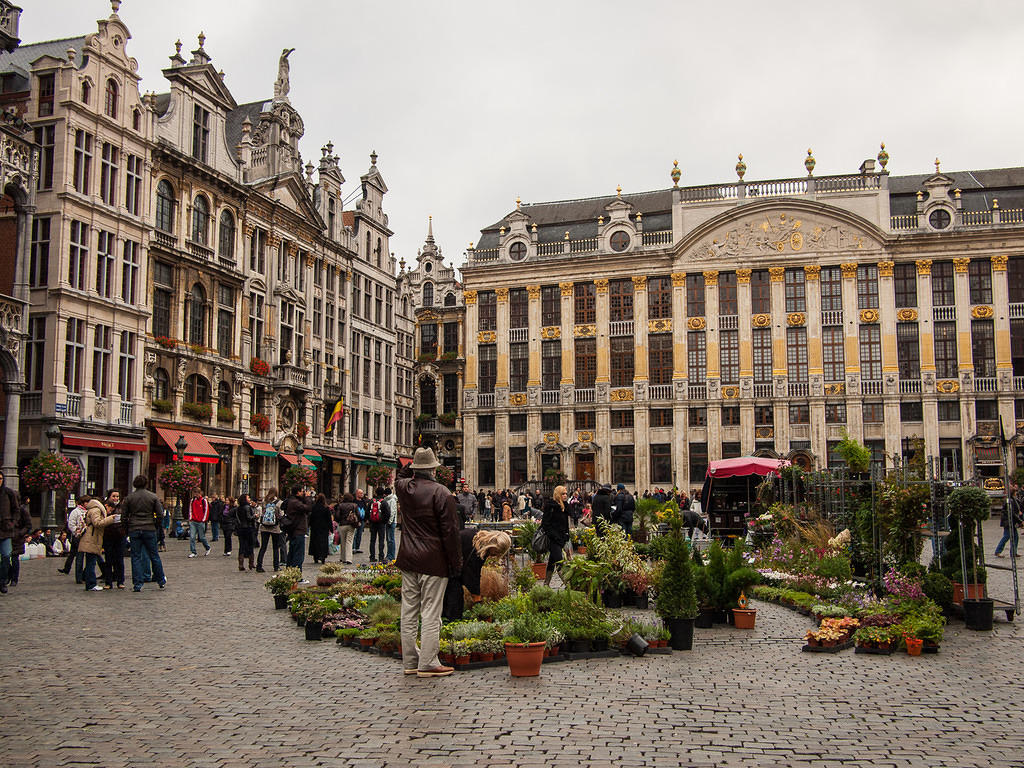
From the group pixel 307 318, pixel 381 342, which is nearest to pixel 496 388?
pixel 381 342

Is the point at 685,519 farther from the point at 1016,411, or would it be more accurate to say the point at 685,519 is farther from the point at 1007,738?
the point at 1016,411

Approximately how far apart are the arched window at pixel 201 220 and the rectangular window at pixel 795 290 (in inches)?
1332

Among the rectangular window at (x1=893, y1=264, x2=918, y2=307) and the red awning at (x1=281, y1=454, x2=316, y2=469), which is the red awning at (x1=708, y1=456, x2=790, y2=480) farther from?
the rectangular window at (x1=893, y1=264, x2=918, y2=307)

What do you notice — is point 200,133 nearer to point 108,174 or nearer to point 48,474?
point 108,174

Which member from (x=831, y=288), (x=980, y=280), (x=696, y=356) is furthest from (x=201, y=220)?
(x=980, y=280)

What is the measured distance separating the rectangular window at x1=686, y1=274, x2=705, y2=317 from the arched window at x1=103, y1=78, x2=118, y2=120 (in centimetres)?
3464

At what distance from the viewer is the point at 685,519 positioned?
3030 cm

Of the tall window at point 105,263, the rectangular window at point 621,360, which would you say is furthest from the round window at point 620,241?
the tall window at point 105,263

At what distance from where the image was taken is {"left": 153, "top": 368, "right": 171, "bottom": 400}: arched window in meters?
37.7

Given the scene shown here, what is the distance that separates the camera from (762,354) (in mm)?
56688

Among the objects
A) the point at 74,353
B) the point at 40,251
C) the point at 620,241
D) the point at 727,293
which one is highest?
the point at 620,241

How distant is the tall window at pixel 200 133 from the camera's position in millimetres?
40688

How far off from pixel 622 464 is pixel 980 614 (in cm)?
4534

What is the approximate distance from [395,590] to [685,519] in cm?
1764
